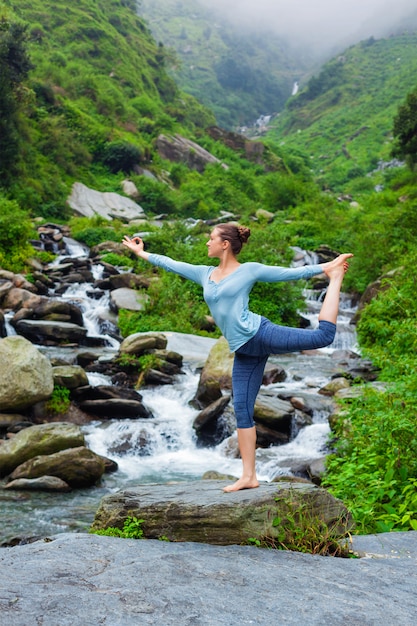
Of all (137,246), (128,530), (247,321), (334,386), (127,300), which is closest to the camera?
(247,321)

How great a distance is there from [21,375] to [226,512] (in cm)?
874

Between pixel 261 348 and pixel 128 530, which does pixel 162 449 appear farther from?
pixel 261 348

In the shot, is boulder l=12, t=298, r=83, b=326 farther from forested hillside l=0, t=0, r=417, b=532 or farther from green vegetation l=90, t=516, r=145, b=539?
green vegetation l=90, t=516, r=145, b=539

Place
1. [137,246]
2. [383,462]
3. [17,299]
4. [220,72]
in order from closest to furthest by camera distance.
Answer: [137,246]
[383,462]
[17,299]
[220,72]

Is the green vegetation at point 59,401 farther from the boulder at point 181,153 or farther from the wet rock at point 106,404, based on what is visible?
the boulder at point 181,153

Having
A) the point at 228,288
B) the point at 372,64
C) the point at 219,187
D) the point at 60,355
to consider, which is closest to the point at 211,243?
the point at 228,288

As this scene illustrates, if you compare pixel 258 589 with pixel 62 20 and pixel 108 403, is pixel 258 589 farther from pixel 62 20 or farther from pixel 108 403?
pixel 62 20

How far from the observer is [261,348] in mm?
4613

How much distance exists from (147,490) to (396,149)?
38.6 meters

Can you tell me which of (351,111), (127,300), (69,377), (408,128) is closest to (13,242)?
(127,300)

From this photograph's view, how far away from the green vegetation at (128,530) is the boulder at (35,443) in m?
5.88

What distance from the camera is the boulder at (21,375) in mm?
11914

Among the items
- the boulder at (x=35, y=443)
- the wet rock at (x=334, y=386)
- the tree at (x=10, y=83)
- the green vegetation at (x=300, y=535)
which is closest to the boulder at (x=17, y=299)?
the boulder at (x=35, y=443)

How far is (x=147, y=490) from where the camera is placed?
5270 mm
